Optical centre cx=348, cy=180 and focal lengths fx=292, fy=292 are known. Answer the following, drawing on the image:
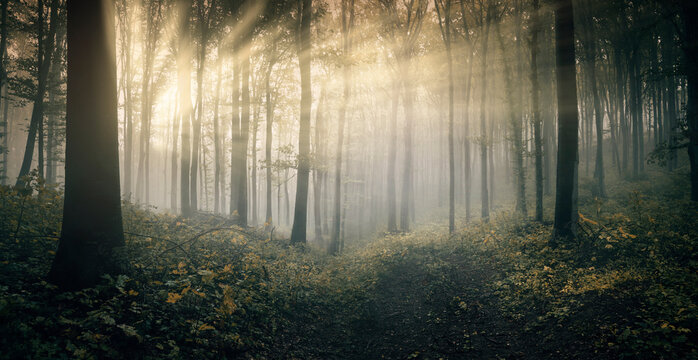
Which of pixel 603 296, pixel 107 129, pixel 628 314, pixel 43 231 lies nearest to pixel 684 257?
pixel 603 296

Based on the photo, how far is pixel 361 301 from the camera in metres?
8.38


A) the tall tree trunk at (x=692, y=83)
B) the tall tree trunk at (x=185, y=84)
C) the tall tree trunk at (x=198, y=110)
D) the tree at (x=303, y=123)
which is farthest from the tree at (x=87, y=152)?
the tall tree trunk at (x=692, y=83)

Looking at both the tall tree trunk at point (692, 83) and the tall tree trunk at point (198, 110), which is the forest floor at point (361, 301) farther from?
the tall tree trunk at point (198, 110)

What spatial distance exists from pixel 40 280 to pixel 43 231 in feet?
8.91

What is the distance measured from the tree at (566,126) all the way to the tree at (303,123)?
9.49 m

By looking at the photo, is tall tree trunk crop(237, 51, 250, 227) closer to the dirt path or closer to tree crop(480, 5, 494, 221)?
the dirt path

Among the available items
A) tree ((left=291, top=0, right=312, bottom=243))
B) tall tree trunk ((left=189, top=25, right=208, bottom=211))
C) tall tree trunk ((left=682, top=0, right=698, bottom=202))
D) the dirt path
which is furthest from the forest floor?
tall tree trunk ((left=189, top=25, right=208, bottom=211))

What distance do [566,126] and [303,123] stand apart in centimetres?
1001

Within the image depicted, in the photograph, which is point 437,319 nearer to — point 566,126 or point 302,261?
point 302,261

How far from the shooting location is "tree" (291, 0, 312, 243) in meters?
13.4

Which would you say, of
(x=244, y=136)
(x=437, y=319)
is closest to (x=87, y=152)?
(x=437, y=319)

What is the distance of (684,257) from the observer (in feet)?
21.4

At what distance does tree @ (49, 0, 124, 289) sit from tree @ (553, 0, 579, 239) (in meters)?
11.1

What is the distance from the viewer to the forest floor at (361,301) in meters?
4.00
